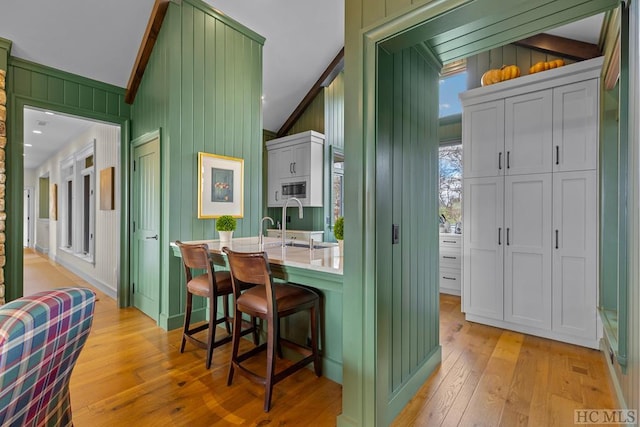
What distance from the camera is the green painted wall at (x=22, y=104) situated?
2.90 m

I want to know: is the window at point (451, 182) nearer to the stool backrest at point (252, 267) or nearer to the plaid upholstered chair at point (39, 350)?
the stool backrest at point (252, 267)

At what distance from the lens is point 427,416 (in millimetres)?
1745

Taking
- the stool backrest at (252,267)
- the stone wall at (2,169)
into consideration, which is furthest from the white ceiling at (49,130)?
the stool backrest at (252,267)

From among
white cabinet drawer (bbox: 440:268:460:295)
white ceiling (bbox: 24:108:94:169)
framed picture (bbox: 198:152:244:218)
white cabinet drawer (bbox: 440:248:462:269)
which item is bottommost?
A: white cabinet drawer (bbox: 440:268:460:295)

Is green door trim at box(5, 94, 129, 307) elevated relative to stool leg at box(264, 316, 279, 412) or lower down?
elevated

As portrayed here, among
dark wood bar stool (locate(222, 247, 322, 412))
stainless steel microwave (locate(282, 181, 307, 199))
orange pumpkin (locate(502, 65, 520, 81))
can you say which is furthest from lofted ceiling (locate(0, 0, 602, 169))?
dark wood bar stool (locate(222, 247, 322, 412))

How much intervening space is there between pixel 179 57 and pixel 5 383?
3238 millimetres

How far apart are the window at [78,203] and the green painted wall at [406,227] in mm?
5211

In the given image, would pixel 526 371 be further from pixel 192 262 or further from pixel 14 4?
pixel 14 4

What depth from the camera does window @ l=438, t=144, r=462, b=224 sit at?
4719mm

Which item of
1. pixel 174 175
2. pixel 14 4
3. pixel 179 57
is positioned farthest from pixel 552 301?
pixel 14 4

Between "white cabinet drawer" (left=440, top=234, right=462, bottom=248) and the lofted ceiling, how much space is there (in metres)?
2.56

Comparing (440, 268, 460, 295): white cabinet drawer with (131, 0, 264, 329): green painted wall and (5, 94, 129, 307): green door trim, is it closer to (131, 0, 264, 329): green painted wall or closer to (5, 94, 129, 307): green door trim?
(131, 0, 264, 329): green painted wall

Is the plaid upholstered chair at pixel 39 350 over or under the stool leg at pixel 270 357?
over
